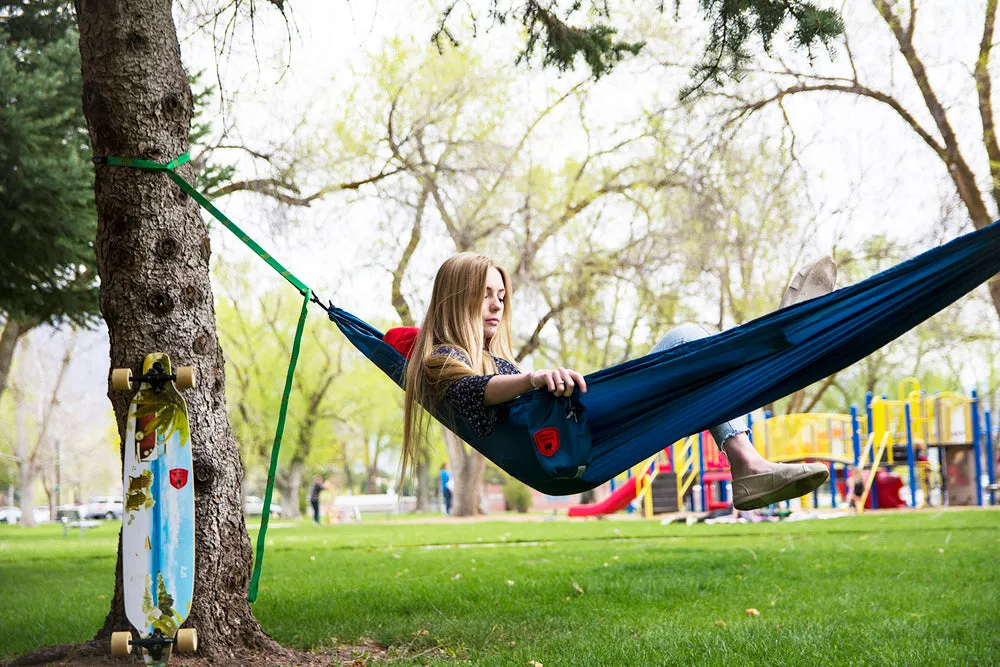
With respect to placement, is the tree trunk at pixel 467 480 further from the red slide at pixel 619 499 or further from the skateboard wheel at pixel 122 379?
the skateboard wheel at pixel 122 379

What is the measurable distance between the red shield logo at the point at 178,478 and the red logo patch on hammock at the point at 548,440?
880 millimetres

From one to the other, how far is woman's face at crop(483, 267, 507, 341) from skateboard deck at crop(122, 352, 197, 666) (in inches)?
32.4

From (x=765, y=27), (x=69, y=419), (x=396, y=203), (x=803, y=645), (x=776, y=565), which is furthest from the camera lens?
(x=69, y=419)

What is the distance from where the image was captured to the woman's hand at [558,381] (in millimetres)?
2148

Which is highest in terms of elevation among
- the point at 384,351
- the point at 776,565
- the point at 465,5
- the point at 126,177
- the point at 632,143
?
the point at 632,143

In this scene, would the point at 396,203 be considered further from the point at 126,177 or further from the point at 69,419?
the point at 69,419

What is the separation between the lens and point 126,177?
2871 mm

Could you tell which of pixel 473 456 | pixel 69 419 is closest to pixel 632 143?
pixel 473 456

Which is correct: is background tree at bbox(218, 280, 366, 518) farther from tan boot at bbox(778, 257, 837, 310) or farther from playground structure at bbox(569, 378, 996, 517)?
tan boot at bbox(778, 257, 837, 310)

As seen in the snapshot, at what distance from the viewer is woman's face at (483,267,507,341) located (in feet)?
8.45

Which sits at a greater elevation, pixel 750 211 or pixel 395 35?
pixel 395 35

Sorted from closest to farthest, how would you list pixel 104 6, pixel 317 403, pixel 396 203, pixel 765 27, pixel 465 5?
1. pixel 104 6
2. pixel 765 27
3. pixel 465 5
4. pixel 396 203
5. pixel 317 403

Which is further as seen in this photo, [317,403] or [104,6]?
[317,403]

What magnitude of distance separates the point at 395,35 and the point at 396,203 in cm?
245
